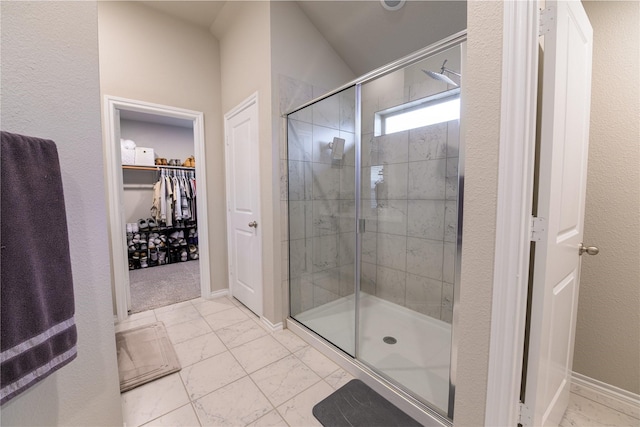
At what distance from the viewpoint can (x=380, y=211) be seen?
259 cm

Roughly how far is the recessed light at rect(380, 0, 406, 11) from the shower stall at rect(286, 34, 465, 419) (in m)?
0.45

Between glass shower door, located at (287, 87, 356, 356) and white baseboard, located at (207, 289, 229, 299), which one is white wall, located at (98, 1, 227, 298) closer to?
white baseboard, located at (207, 289, 229, 299)

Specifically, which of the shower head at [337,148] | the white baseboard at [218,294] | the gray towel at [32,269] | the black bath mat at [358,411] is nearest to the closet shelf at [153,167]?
the white baseboard at [218,294]

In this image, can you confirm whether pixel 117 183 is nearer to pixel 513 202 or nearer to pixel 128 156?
pixel 128 156

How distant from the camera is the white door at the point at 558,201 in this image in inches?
33.4

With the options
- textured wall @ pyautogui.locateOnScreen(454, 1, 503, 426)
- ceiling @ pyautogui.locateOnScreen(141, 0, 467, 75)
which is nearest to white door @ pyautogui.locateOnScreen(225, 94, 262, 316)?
ceiling @ pyautogui.locateOnScreen(141, 0, 467, 75)

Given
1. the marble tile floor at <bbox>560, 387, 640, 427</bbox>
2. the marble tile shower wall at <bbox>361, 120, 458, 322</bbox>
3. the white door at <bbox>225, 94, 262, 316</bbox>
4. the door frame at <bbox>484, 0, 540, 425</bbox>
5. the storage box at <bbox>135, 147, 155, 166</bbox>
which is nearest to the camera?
the door frame at <bbox>484, 0, 540, 425</bbox>

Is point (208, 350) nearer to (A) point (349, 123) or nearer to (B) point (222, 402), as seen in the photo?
(B) point (222, 402)

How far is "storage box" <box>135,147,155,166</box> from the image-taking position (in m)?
3.97

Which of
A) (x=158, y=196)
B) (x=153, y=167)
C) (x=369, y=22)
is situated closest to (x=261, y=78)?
(x=369, y=22)

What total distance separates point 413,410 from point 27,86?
7.12 ft

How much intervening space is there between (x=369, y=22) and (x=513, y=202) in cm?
208

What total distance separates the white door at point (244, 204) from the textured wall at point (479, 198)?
1752 mm

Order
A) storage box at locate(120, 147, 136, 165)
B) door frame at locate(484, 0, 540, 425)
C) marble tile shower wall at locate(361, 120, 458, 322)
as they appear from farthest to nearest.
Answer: storage box at locate(120, 147, 136, 165), marble tile shower wall at locate(361, 120, 458, 322), door frame at locate(484, 0, 540, 425)
